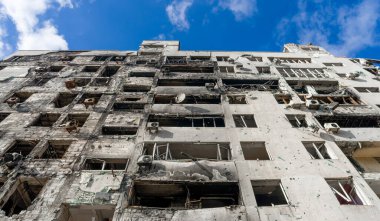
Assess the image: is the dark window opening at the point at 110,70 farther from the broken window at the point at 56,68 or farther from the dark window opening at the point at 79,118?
→ the dark window opening at the point at 79,118

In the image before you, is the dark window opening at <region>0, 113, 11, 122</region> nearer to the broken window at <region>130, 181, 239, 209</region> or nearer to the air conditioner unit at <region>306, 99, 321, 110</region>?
the broken window at <region>130, 181, 239, 209</region>

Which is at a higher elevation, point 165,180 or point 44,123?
point 44,123

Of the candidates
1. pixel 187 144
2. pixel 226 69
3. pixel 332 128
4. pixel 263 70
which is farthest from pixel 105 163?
pixel 263 70

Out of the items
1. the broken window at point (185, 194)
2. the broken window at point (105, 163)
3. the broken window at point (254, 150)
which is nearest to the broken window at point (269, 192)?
the broken window at point (185, 194)

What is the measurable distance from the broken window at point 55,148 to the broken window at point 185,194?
6884 millimetres

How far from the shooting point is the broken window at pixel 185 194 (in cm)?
1479

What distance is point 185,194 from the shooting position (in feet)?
50.4

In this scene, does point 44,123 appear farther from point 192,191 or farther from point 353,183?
point 353,183

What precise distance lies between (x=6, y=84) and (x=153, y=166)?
20.0m

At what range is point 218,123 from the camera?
68.9 ft

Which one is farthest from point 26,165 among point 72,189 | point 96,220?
point 96,220

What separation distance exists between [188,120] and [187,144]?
3.44 m

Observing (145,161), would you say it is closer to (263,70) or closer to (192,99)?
(192,99)

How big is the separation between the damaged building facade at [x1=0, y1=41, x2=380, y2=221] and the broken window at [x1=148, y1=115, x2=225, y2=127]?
86 millimetres
